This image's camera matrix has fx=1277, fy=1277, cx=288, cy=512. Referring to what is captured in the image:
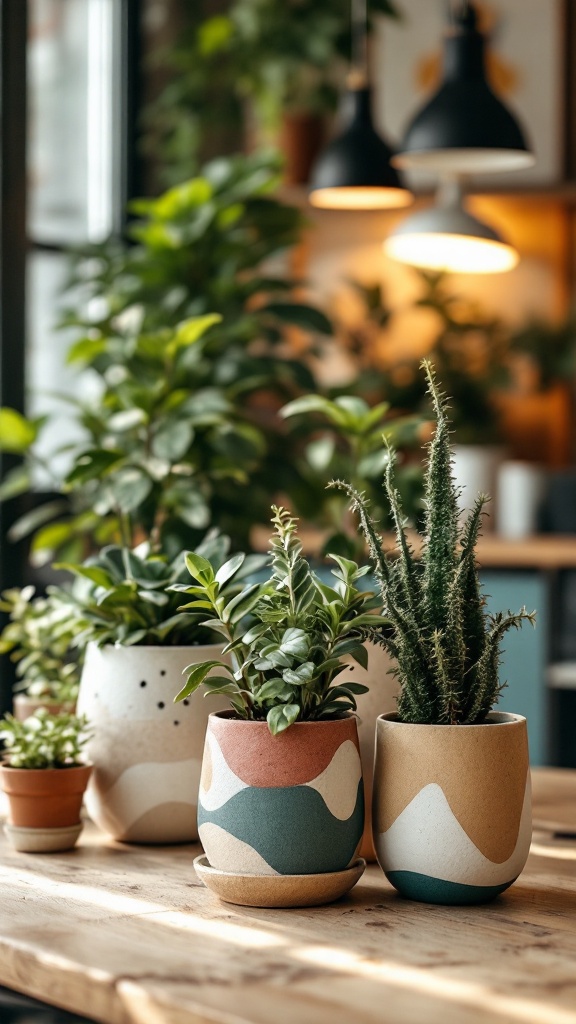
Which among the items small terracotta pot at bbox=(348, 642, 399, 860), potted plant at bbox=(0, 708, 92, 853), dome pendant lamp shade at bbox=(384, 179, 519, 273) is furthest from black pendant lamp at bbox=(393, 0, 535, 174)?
potted plant at bbox=(0, 708, 92, 853)

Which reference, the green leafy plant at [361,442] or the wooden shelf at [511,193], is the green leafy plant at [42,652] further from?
the wooden shelf at [511,193]

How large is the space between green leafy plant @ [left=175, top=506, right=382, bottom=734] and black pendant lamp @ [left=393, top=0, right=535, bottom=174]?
1.14m

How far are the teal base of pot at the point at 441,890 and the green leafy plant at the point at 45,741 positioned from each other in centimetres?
36

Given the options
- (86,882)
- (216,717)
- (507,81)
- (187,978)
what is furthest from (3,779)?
(507,81)

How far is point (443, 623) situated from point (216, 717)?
0.20 m

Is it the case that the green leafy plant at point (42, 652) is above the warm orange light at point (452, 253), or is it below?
below

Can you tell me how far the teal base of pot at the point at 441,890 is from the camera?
1.03m

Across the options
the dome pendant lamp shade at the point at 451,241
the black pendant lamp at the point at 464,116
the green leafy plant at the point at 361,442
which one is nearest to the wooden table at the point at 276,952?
the green leafy plant at the point at 361,442

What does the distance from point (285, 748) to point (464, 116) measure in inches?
51.6

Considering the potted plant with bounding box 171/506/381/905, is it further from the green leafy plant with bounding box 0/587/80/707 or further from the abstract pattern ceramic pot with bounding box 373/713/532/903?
the green leafy plant with bounding box 0/587/80/707

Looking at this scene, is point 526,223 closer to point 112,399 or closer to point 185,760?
point 112,399

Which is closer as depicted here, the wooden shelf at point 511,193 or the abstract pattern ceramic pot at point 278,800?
the abstract pattern ceramic pot at point 278,800

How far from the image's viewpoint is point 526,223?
3.77 metres

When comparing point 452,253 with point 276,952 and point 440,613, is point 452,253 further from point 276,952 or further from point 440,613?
point 276,952
